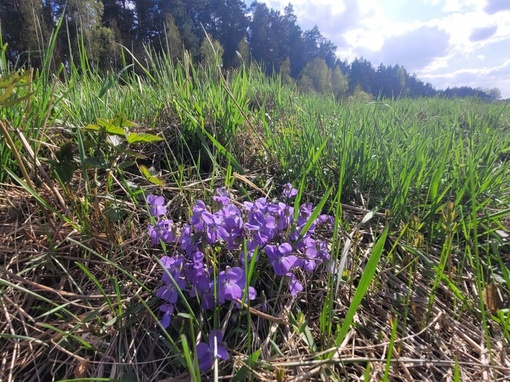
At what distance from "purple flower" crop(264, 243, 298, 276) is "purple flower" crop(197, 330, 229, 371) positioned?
22cm

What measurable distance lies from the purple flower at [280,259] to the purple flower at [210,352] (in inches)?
8.8

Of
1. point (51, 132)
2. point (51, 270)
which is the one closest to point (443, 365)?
point (51, 270)

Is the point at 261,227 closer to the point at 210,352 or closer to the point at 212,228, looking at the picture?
the point at 212,228

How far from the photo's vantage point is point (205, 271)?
85 centimetres

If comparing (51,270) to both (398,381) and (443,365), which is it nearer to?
(398,381)

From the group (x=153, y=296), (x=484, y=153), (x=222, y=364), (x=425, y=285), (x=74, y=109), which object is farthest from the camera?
(x=484, y=153)

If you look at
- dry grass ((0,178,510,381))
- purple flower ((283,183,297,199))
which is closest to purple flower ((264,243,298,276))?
dry grass ((0,178,510,381))

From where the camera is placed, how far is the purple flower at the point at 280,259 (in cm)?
87

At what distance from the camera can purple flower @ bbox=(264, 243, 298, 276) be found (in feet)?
2.86

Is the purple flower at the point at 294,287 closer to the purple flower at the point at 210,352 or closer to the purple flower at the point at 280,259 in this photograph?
the purple flower at the point at 280,259

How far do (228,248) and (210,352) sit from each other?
0.27m

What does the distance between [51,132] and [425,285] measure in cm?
155

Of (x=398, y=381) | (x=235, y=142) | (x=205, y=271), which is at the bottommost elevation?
(x=398, y=381)

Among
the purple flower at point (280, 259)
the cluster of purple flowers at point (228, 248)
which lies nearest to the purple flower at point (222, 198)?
the cluster of purple flowers at point (228, 248)
